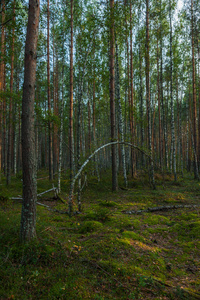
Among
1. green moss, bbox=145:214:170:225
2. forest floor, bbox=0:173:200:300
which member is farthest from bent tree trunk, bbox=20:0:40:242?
green moss, bbox=145:214:170:225

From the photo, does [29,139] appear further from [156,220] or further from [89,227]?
[156,220]

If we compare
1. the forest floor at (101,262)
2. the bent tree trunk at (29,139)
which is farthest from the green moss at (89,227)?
the bent tree trunk at (29,139)

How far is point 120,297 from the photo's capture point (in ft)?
8.78

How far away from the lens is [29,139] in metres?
3.72

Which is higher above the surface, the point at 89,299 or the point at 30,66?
the point at 30,66

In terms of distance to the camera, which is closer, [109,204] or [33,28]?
[33,28]

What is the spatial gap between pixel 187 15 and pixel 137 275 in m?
19.8

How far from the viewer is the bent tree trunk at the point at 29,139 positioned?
365cm

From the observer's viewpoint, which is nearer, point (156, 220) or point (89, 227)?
point (89, 227)

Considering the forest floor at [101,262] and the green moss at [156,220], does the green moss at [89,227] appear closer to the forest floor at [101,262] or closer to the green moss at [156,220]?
the forest floor at [101,262]

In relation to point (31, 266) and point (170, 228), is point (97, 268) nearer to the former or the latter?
point (31, 266)

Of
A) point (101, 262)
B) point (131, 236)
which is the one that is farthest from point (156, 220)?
point (101, 262)

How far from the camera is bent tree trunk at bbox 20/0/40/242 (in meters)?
3.65

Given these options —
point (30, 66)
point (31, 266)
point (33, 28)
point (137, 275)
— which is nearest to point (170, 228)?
point (137, 275)
